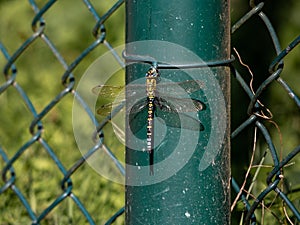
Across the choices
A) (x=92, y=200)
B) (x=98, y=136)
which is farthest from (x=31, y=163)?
(x=98, y=136)

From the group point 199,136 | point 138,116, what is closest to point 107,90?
point 138,116

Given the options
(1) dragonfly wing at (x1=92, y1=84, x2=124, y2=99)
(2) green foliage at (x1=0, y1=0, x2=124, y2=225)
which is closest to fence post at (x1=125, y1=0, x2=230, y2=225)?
(1) dragonfly wing at (x1=92, y1=84, x2=124, y2=99)

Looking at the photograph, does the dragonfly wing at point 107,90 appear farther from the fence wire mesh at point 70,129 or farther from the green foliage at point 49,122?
the green foliage at point 49,122

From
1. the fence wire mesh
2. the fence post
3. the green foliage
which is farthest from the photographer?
the green foliage

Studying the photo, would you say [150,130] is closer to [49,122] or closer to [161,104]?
[161,104]

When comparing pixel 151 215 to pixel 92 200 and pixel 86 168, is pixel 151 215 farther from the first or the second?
pixel 86 168

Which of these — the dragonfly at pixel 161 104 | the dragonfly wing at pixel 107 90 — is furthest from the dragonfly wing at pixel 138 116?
the dragonfly wing at pixel 107 90

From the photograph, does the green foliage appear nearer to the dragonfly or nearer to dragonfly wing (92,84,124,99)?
dragonfly wing (92,84,124,99)
